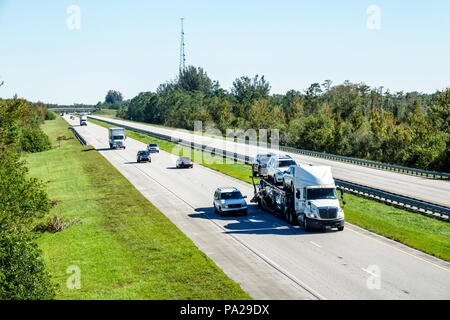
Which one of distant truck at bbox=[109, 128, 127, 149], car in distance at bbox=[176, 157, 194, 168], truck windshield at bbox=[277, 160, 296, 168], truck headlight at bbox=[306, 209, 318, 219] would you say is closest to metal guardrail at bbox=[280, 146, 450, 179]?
truck windshield at bbox=[277, 160, 296, 168]

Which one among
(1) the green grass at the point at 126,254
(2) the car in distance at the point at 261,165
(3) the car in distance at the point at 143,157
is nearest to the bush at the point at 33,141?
(3) the car in distance at the point at 143,157

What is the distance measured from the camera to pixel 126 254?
2202 centimetres

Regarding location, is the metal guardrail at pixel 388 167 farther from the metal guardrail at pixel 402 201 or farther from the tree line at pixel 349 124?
the metal guardrail at pixel 402 201

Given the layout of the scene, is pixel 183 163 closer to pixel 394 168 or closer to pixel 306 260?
pixel 394 168

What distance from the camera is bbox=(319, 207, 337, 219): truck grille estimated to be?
77.7 ft

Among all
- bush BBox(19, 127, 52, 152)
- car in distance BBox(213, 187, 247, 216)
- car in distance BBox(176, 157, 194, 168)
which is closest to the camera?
car in distance BBox(213, 187, 247, 216)

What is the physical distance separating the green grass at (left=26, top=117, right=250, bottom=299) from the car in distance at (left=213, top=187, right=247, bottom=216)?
3.56m

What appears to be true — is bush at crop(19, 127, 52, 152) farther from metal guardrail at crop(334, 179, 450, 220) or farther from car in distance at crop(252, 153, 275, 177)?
metal guardrail at crop(334, 179, 450, 220)

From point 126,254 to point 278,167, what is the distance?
483 inches
